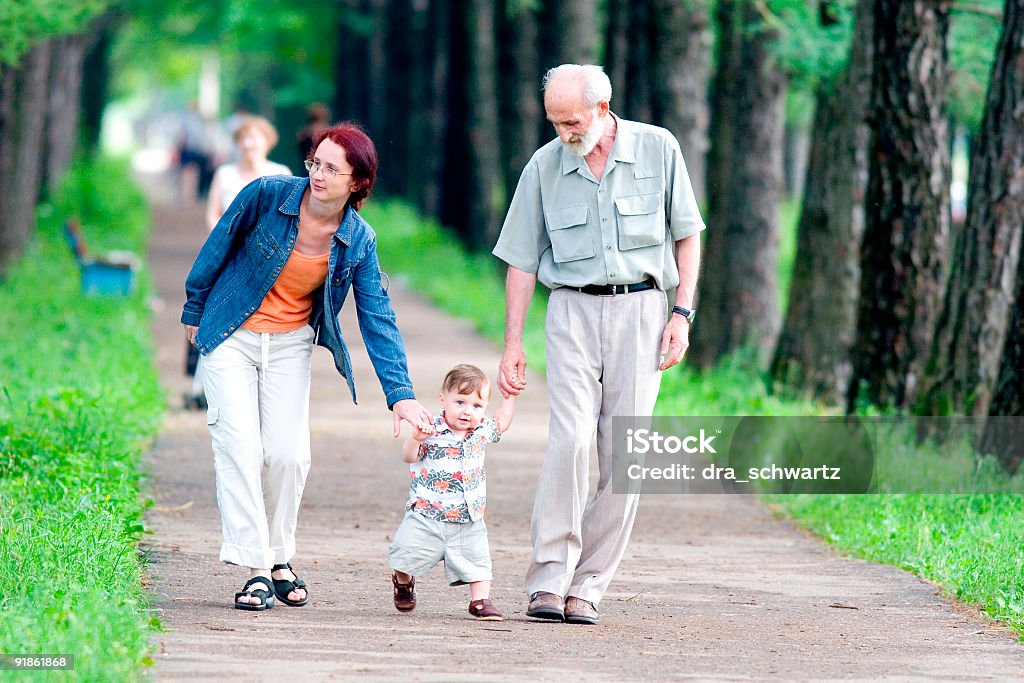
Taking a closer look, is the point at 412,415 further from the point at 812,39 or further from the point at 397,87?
the point at 397,87

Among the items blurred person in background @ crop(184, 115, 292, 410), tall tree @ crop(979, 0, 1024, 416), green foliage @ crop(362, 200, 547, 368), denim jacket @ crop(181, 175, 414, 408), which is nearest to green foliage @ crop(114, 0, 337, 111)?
green foliage @ crop(362, 200, 547, 368)

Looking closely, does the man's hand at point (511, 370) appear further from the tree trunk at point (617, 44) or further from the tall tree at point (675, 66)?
the tree trunk at point (617, 44)

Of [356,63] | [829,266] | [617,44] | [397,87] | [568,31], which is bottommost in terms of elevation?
[829,266]

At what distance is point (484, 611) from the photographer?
6781mm

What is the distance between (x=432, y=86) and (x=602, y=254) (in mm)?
26459

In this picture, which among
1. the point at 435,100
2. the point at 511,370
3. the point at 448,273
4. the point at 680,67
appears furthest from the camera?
the point at 435,100

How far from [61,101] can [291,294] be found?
27790 millimetres

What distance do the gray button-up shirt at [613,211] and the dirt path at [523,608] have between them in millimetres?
1394

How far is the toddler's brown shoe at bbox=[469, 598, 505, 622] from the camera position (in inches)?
267

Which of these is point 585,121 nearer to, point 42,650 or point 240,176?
point 42,650

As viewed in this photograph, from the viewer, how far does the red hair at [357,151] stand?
6.59 m

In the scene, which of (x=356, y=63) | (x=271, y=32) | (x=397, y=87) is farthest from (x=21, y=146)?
(x=356, y=63)

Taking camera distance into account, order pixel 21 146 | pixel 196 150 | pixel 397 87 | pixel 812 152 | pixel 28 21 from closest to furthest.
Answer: pixel 812 152, pixel 28 21, pixel 21 146, pixel 397 87, pixel 196 150

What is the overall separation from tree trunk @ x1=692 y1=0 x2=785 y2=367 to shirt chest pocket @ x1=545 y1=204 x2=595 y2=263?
971 centimetres
